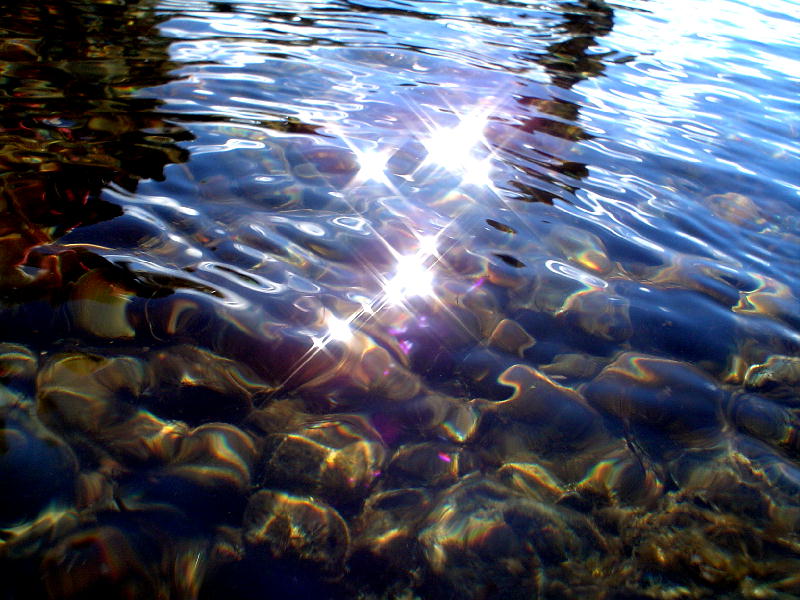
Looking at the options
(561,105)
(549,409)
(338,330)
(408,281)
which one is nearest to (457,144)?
(561,105)

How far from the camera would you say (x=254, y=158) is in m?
3.35

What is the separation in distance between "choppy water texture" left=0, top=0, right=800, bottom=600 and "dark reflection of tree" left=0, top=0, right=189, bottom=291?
2 cm

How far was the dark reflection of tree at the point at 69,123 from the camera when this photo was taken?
2.50m

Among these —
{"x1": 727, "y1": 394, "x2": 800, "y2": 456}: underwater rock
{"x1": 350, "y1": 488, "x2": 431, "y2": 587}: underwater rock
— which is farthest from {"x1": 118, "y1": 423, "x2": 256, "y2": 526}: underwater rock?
{"x1": 727, "y1": 394, "x2": 800, "y2": 456}: underwater rock

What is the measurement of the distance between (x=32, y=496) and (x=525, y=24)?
8818 mm

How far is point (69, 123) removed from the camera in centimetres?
347

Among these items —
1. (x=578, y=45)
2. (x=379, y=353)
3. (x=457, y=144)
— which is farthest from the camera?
(x=578, y=45)

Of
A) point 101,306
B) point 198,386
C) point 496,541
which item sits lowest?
point 496,541

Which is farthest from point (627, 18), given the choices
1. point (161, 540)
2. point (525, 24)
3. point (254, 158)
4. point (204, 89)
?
point (161, 540)

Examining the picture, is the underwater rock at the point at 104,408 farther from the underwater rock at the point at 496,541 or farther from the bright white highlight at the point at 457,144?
the bright white highlight at the point at 457,144

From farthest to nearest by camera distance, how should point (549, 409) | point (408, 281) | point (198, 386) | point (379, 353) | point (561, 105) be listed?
point (561, 105), point (408, 281), point (379, 353), point (549, 409), point (198, 386)

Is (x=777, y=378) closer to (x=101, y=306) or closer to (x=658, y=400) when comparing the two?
(x=658, y=400)

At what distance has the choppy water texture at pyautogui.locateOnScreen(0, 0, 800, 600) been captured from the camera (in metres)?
1.49

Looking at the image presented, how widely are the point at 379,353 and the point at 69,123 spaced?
9.45 ft
